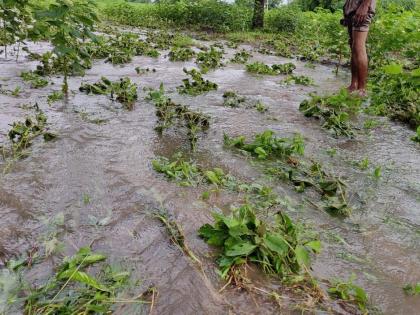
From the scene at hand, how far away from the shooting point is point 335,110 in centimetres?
530

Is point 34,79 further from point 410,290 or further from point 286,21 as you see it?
point 286,21

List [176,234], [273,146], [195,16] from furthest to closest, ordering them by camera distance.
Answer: [195,16] → [273,146] → [176,234]

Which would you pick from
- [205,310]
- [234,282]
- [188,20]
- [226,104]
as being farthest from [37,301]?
[188,20]

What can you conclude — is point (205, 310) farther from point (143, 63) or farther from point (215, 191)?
point (143, 63)

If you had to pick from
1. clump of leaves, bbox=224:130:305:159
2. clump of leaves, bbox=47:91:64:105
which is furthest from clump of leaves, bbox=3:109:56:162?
clump of leaves, bbox=224:130:305:159

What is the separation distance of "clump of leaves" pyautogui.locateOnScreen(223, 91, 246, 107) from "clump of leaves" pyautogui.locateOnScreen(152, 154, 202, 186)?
2.31 meters

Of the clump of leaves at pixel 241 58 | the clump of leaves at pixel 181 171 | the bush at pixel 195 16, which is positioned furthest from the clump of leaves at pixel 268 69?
the bush at pixel 195 16

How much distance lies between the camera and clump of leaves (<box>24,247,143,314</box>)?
1886 mm

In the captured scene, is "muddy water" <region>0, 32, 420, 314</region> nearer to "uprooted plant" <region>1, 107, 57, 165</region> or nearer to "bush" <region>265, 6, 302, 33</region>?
"uprooted plant" <region>1, 107, 57, 165</region>

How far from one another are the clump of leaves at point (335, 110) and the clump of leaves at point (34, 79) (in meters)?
3.59

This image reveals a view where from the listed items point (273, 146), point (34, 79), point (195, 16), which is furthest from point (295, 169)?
point (195, 16)

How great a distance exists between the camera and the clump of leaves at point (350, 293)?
2128 mm

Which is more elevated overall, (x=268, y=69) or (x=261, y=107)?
(x=268, y=69)

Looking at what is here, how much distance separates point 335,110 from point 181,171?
272cm
